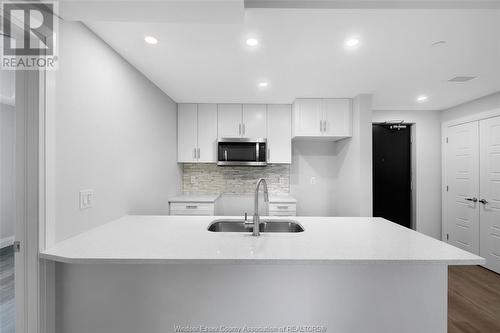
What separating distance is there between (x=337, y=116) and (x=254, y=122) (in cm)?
119

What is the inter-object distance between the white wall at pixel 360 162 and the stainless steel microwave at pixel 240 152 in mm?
1221

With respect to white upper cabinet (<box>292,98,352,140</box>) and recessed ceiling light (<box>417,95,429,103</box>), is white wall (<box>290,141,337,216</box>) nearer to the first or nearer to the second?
white upper cabinet (<box>292,98,352,140</box>)

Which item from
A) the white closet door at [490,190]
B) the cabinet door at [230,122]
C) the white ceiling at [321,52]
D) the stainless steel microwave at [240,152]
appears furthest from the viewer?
the cabinet door at [230,122]

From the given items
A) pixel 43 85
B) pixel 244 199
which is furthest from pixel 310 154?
pixel 43 85

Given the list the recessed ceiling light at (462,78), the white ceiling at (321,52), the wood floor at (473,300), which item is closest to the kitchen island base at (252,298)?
the wood floor at (473,300)

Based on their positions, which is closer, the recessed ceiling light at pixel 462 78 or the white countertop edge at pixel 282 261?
the white countertop edge at pixel 282 261

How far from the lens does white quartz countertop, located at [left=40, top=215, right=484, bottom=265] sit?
121 centimetres

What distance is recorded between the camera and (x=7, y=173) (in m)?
1.23

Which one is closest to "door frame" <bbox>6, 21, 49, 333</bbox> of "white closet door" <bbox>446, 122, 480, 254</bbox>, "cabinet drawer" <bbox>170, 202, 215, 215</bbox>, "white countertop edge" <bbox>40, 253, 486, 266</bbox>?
"white countertop edge" <bbox>40, 253, 486, 266</bbox>

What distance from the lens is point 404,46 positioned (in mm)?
1895

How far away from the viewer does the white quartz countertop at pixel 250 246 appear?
121 cm

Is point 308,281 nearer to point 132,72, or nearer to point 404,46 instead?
point 404,46

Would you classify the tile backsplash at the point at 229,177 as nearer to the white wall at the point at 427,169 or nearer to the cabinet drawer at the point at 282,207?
the cabinet drawer at the point at 282,207

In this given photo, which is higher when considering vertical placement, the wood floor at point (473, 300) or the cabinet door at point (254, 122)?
the cabinet door at point (254, 122)
